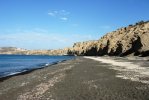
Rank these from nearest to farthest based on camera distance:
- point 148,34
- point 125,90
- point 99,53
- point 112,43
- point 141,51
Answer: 1. point 125,90
2. point 141,51
3. point 148,34
4. point 112,43
5. point 99,53

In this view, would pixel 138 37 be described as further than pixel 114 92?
Yes

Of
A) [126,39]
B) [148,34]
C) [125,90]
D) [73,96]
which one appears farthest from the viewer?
[126,39]

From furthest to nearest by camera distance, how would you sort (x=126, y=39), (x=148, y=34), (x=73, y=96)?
(x=126, y=39) < (x=148, y=34) < (x=73, y=96)

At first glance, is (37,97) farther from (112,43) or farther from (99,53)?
(99,53)

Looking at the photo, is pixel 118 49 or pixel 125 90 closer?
pixel 125 90

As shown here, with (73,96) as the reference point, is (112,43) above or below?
above

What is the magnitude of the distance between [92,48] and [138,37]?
84948mm

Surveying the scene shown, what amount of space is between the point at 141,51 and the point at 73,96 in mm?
78298

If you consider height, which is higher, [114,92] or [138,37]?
[138,37]

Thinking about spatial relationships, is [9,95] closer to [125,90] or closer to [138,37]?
[125,90]

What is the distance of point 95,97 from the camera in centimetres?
1520

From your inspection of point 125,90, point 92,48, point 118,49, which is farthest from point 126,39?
point 125,90

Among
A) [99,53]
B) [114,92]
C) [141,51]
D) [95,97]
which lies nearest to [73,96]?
[95,97]

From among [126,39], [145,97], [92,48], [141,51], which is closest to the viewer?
[145,97]
